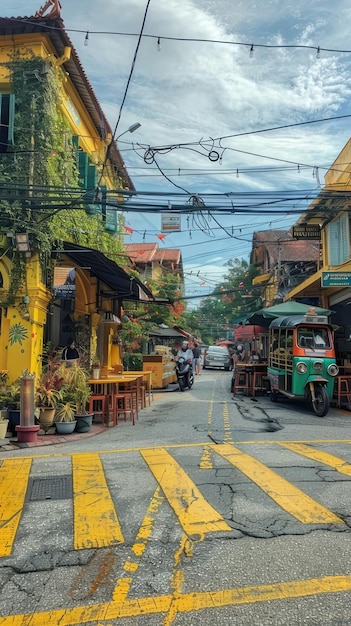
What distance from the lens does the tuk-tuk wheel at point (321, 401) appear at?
11430 millimetres

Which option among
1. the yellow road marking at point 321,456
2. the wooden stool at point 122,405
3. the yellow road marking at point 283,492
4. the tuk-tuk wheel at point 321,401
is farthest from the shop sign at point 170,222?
the yellow road marking at point 283,492

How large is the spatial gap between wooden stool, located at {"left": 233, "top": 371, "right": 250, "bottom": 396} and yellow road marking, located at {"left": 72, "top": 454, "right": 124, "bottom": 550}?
10.1m

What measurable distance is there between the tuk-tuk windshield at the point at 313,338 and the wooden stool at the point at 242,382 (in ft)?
13.5

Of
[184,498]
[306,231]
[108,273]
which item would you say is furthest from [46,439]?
[306,231]

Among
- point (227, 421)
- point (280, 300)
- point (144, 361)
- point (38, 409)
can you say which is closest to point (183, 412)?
point (227, 421)

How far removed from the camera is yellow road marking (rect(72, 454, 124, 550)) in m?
4.12

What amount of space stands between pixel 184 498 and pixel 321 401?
24.1ft

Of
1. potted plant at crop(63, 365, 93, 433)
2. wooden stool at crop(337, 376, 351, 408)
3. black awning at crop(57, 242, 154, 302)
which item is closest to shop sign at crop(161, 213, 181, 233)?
black awning at crop(57, 242, 154, 302)

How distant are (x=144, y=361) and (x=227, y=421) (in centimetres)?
976

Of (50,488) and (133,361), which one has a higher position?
(133,361)

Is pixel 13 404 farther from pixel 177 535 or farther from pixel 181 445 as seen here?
pixel 177 535

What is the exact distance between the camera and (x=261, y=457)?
6.93 m

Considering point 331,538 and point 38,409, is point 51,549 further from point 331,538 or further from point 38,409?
point 38,409

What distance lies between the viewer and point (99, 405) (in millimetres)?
11094
